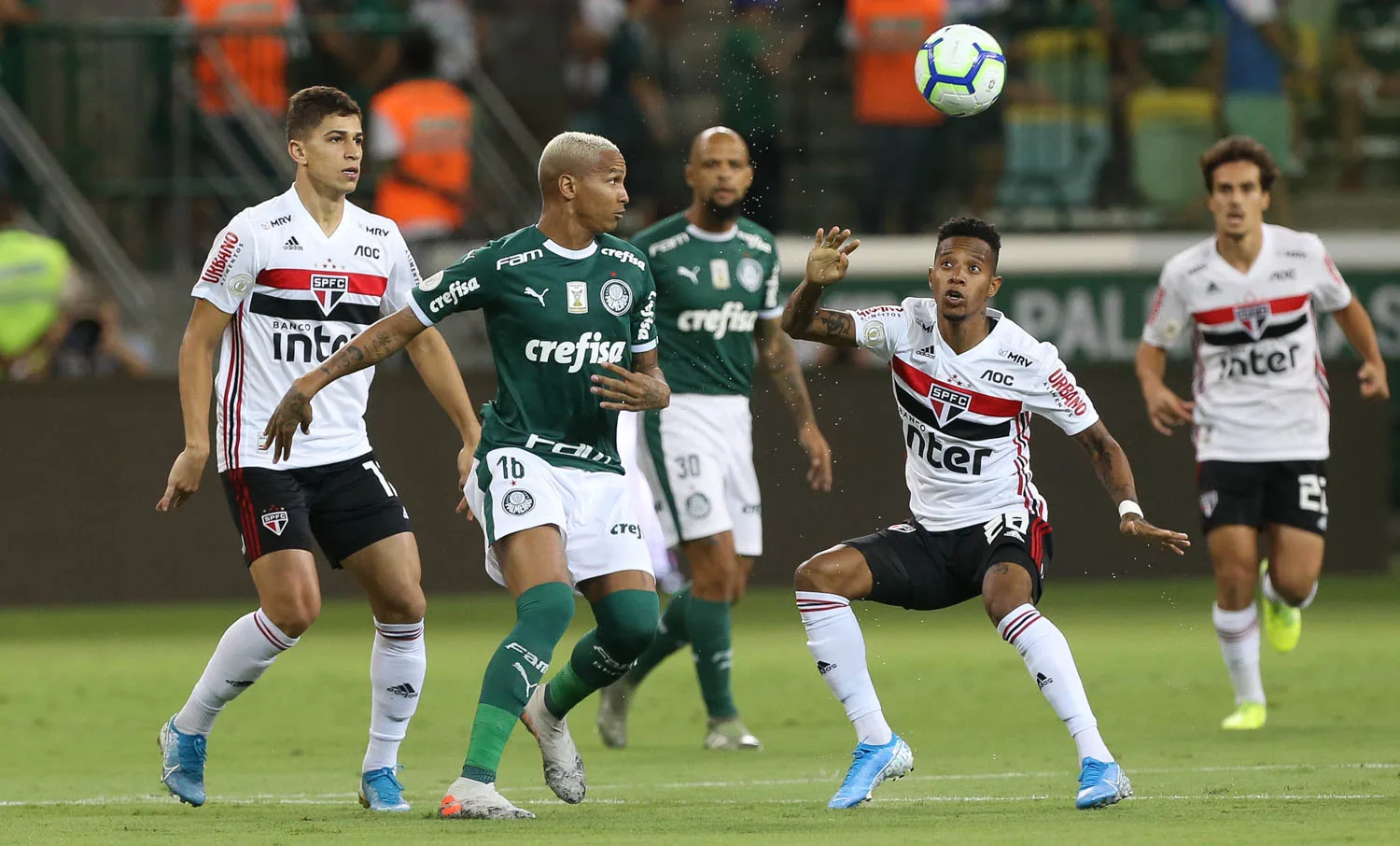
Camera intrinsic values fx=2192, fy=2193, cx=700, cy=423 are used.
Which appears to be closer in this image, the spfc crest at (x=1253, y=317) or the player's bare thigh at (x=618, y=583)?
the player's bare thigh at (x=618, y=583)

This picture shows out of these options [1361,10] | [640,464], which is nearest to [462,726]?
[640,464]

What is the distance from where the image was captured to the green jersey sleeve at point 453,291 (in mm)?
7051

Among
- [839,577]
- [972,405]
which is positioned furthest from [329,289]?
[972,405]

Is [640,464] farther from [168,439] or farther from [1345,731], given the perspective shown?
[168,439]

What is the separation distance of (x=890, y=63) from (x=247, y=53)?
533 cm

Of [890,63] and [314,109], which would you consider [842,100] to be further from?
[314,109]

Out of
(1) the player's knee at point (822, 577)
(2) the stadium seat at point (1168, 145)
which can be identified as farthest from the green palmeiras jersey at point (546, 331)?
(2) the stadium seat at point (1168, 145)

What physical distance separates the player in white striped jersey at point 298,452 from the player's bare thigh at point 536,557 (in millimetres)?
580

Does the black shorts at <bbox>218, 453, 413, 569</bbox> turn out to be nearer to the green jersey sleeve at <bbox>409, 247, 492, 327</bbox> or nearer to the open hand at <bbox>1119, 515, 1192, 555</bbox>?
the green jersey sleeve at <bbox>409, 247, 492, 327</bbox>

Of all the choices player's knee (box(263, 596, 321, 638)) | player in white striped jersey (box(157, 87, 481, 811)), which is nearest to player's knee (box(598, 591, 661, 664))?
player in white striped jersey (box(157, 87, 481, 811))

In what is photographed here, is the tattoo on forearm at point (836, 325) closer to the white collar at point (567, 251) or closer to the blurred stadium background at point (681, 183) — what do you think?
the white collar at point (567, 251)

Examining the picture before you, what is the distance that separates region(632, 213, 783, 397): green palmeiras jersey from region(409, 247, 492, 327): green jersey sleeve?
291 centimetres

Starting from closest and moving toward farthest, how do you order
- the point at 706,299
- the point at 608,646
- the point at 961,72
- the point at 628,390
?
the point at 628,390 < the point at 608,646 < the point at 961,72 < the point at 706,299

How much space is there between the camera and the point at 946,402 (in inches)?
294
